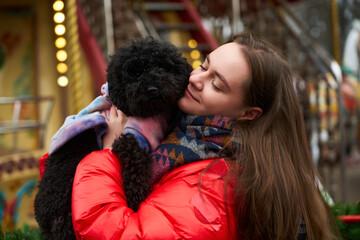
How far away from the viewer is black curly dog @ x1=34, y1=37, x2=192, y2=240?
3.97 feet

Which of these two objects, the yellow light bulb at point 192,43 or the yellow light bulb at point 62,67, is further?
the yellow light bulb at point 192,43

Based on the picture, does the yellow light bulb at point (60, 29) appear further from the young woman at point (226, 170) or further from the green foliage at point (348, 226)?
the green foliage at point (348, 226)

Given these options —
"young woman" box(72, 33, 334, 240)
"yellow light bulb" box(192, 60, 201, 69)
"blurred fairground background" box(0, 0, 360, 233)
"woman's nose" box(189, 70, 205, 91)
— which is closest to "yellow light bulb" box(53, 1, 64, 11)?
"blurred fairground background" box(0, 0, 360, 233)

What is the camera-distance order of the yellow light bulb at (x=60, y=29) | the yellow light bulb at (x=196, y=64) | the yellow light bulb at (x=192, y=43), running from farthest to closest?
the yellow light bulb at (x=192, y=43) < the yellow light bulb at (x=196, y=64) < the yellow light bulb at (x=60, y=29)

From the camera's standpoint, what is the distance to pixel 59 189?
4.02ft

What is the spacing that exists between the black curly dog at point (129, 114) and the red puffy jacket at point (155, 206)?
0.05 m

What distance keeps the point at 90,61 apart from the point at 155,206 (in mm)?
2971

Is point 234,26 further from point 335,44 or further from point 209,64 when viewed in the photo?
point 209,64

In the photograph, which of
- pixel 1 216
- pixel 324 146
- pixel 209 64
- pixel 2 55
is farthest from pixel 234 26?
pixel 209 64

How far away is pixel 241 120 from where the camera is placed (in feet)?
4.61

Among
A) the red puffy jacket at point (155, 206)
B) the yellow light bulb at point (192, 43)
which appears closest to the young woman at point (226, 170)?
the red puffy jacket at point (155, 206)

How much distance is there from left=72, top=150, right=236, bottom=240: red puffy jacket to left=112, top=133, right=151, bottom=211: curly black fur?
0.02 m

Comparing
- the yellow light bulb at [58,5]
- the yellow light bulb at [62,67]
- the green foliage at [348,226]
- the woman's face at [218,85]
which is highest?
the yellow light bulb at [58,5]

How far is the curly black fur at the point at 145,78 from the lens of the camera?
3.98 feet
